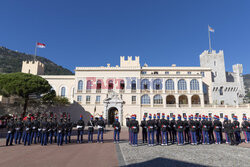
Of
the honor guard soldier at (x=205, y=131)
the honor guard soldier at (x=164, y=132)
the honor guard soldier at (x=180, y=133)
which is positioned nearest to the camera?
the honor guard soldier at (x=164, y=132)

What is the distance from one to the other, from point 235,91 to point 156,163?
54.5m

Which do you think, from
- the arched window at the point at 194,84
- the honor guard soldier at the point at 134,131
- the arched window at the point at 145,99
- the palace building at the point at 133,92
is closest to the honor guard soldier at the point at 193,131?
the honor guard soldier at the point at 134,131

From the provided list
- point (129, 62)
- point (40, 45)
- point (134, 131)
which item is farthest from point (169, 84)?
point (40, 45)

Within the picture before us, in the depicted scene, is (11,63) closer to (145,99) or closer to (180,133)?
(145,99)

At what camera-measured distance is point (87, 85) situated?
38500mm

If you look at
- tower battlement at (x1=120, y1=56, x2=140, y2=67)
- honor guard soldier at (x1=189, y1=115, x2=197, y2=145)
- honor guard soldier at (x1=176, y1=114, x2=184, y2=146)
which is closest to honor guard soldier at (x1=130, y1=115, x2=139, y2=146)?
honor guard soldier at (x1=176, y1=114, x2=184, y2=146)

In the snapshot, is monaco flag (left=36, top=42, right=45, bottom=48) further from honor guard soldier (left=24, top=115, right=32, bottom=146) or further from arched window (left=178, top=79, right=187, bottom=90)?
arched window (left=178, top=79, right=187, bottom=90)

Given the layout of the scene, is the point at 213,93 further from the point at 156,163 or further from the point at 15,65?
the point at 15,65

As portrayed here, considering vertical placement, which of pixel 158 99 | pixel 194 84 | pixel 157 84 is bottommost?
pixel 158 99

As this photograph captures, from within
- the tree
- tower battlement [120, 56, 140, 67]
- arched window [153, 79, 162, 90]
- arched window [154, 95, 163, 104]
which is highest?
tower battlement [120, 56, 140, 67]

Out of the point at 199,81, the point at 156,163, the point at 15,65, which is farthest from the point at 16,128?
the point at 15,65

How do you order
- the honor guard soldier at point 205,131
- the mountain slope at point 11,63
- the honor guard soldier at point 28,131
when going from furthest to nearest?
the mountain slope at point 11,63
the honor guard soldier at point 205,131
the honor guard soldier at point 28,131

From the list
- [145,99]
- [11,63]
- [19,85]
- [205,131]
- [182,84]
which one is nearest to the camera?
[205,131]

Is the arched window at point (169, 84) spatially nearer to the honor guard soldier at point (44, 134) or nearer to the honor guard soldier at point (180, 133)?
the honor guard soldier at point (180, 133)
